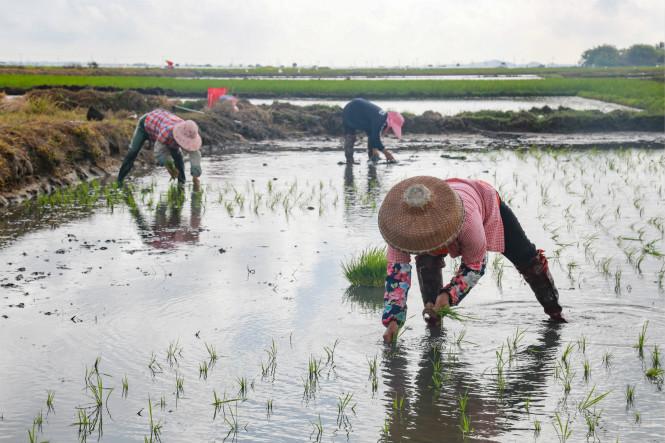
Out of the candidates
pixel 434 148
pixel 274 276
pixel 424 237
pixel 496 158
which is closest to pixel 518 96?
pixel 434 148

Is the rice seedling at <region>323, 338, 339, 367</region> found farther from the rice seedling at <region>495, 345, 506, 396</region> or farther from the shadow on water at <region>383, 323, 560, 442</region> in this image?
the rice seedling at <region>495, 345, 506, 396</region>

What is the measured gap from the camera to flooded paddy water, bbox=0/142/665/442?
3.92 m

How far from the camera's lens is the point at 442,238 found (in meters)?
3.93

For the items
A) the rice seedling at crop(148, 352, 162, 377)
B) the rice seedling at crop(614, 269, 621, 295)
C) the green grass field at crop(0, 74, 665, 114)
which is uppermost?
the green grass field at crop(0, 74, 665, 114)

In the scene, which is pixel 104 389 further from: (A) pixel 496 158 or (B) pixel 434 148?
(B) pixel 434 148

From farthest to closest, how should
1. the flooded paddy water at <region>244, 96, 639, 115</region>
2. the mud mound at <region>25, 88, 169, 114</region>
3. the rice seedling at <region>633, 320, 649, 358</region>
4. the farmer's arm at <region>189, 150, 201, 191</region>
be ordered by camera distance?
the flooded paddy water at <region>244, 96, 639, 115</region> < the mud mound at <region>25, 88, 169, 114</region> < the farmer's arm at <region>189, 150, 201, 191</region> < the rice seedling at <region>633, 320, 649, 358</region>

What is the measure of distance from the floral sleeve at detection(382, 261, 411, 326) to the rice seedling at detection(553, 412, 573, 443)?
0.90 m

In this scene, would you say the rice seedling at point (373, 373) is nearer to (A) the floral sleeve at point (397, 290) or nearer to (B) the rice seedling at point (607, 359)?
(A) the floral sleeve at point (397, 290)

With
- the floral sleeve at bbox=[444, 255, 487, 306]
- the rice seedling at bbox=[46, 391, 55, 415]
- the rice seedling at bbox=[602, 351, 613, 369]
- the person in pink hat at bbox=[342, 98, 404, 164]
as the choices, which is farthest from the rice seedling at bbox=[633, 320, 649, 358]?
the person in pink hat at bbox=[342, 98, 404, 164]

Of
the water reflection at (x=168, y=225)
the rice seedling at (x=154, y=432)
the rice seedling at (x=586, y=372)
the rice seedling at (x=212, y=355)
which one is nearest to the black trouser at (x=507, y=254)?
the rice seedling at (x=586, y=372)

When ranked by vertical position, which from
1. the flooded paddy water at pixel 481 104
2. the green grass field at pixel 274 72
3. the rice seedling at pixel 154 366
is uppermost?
the green grass field at pixel 274 72

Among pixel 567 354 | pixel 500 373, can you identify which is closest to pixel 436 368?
pixel 500 373

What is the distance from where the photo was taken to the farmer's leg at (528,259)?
4.91 metres

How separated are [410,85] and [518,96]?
4.36 metres
